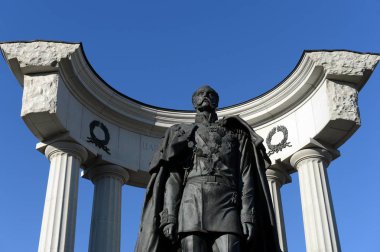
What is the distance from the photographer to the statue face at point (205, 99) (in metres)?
10.8

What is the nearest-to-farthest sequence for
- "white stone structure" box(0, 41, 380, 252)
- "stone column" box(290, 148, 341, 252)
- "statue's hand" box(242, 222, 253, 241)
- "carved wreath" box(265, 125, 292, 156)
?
"statue's hand" box(242, 222, 253, 241)
"stone column" box(290, 148, 341, 252)
"white stone structure" box(0, 41, 380, 252)
"carved wreath" box(265, 125, 292, 156)

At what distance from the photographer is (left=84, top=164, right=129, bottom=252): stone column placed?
89.4 feet

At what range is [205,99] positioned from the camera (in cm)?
1078

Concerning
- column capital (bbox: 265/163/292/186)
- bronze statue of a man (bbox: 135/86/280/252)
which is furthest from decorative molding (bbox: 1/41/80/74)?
bronze statue of a man (bbox: 135/86/280/252)

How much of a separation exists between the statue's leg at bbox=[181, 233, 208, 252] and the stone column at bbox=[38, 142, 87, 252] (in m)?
16.1

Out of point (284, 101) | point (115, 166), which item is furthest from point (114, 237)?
point (284, 101)

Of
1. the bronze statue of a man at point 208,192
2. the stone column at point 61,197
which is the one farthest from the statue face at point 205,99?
the stone column at point 61,197

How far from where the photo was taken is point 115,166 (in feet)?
96.3

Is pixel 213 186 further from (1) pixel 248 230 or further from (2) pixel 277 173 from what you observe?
(2) pixel 277 173

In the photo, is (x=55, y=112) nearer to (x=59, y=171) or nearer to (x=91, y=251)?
(x=59, y=171)

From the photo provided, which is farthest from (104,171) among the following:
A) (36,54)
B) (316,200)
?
(316,200)

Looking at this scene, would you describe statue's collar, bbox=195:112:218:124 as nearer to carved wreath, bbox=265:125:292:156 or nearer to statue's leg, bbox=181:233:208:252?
statue's leg, bbox=181:233:208:252

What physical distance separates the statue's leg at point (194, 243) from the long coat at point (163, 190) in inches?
12.5

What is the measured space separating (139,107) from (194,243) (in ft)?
73.8
